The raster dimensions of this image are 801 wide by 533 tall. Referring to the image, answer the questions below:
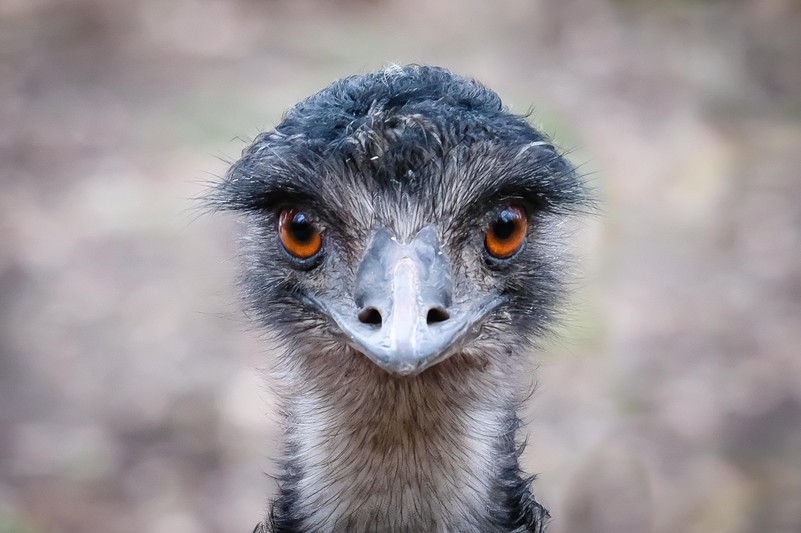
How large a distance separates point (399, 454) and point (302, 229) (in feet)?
1.57

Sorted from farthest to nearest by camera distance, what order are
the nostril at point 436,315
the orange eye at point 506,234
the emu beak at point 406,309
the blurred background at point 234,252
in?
the blurred background at point 234,252 → the orange eye at point 506,234 → the nostril at point 436,315 → the emu beak at point 406,309

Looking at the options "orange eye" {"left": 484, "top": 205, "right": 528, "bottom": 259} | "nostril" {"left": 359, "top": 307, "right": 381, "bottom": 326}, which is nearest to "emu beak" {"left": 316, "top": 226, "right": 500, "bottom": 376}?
"nostril" {"left": 359, "top": 307, "right": 381, "bottom": 326}

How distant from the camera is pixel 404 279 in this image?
73.4 inches

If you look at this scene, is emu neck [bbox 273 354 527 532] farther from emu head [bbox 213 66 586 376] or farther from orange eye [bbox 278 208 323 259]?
orange eye [bbox 278 208 323 259]

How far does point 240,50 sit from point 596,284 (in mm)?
3302

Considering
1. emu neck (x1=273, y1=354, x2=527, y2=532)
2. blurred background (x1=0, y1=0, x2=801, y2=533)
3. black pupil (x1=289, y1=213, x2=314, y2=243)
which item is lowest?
emu neck (x1=273, y1=354, x2=527, y2=532)

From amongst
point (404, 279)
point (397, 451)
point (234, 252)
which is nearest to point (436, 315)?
point (404, 279)

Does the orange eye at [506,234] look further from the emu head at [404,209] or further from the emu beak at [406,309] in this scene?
the emu beak at [406,309]

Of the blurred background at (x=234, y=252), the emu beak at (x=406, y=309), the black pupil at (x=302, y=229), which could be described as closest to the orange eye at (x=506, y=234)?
the emu beak at (x=406, y=309)

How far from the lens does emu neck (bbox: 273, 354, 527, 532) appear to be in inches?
84.6

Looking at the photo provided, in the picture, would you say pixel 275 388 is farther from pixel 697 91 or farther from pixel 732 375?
pixel 697 91

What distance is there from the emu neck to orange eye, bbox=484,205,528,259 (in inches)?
9.3

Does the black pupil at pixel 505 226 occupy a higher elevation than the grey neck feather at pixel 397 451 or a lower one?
higher

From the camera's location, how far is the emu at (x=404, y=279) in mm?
2033
